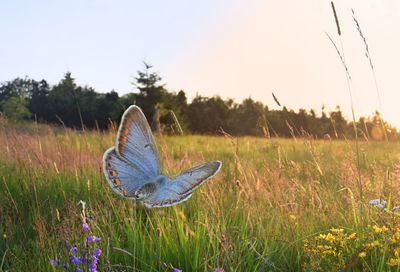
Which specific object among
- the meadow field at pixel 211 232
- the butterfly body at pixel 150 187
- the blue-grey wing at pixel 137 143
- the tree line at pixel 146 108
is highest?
the tree line at pixel 146 108

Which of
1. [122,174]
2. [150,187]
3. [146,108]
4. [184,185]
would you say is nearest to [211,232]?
[184,185]

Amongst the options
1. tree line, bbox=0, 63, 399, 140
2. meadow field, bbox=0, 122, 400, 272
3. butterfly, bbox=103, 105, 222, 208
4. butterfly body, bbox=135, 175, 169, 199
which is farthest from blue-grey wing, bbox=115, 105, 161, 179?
tree line, bbox=0, 63, 399, 140

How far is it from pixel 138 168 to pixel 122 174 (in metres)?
0.18

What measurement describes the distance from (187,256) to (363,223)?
60.8 inches

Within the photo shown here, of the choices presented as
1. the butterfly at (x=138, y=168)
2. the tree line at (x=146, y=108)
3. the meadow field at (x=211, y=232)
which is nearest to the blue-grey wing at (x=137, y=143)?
the butterfly at (x=138, y=168)

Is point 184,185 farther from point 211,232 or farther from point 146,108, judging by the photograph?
point 146,108

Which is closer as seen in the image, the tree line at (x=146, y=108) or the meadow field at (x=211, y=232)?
the meadow field at (x=211, y=232)

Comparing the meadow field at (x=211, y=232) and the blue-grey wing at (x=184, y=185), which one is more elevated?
the blue-grey wing at (x=184, y=185)

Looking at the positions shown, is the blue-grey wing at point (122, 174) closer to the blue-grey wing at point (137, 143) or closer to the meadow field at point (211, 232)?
the blue-grey wing at point (137, 143)

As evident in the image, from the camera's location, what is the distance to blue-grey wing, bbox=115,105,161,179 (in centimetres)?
301

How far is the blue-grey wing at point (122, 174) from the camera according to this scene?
2.93 metres

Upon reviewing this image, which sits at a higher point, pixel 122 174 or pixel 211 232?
pixel 122 174

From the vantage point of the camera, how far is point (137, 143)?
10.2ft

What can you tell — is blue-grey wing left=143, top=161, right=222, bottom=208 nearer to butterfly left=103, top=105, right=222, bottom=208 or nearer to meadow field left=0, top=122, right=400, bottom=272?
butterfly left=103, top=105, right=222, bottom=208
